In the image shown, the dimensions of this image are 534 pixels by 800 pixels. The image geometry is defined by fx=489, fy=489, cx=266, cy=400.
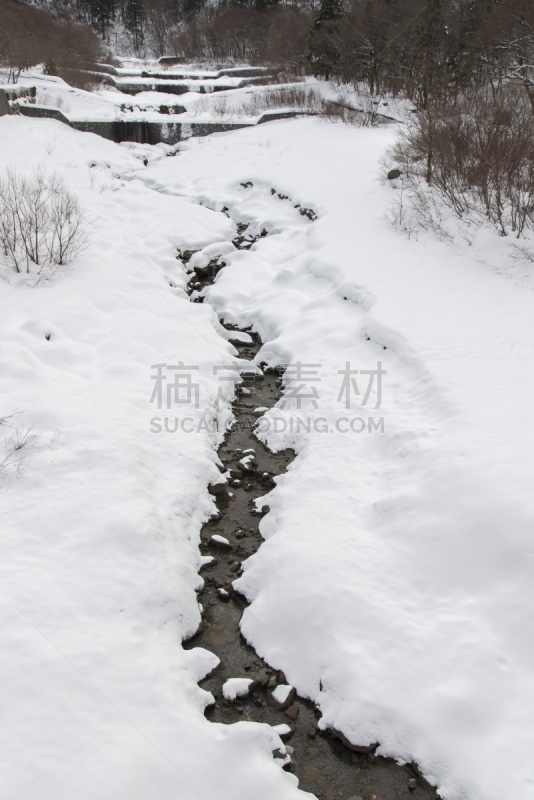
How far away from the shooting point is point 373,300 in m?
6.88

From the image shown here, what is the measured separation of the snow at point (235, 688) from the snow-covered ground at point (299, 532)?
0.23 m

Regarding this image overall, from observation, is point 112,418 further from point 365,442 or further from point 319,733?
point 319,733

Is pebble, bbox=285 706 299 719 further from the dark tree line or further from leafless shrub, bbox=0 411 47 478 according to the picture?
the dark tree line

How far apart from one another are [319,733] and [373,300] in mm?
5311

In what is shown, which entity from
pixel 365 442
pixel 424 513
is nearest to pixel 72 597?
pixel 424 513

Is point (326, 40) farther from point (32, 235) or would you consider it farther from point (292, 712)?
point (292, 712)

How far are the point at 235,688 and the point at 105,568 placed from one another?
1192 mm

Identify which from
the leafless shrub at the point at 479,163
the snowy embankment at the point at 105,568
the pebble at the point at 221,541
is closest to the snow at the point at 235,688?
the snowy embankment at the point at 105,568

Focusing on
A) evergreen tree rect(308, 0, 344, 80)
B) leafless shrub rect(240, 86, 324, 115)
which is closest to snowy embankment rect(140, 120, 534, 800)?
leafless shrub rect(240, 86, 324, 115)

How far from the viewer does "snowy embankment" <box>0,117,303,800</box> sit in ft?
8.15

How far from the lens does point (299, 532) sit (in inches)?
161

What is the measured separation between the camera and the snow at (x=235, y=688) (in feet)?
10.4

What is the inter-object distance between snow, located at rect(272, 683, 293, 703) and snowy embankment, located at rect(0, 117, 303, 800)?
29cm

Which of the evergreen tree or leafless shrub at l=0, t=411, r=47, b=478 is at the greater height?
the evergreen tree
